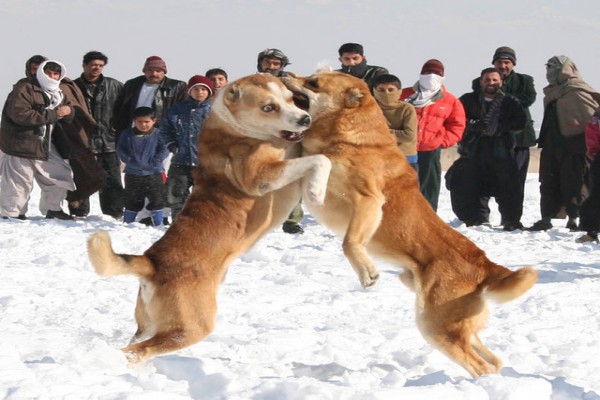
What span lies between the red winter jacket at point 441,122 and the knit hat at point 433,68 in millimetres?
285

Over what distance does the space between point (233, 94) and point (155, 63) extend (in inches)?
233

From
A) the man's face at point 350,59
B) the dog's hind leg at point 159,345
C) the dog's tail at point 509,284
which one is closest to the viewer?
the dog's hind leg at point 159,345

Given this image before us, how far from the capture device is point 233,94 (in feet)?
16.1

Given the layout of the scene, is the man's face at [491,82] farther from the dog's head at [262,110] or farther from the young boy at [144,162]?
the dog's head at [262,110]

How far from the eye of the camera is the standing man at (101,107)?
36.1 ft

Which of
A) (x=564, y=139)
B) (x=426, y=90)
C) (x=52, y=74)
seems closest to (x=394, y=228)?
(x=426, y=90)

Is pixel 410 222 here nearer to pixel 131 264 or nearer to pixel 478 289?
pixel 478 289

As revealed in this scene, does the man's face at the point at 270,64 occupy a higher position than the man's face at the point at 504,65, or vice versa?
the man's face at the point at 504,65

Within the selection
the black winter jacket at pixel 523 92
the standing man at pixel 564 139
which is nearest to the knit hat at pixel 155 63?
the black winter jacket at pixel 523 92

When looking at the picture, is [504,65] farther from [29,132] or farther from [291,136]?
[291,136]

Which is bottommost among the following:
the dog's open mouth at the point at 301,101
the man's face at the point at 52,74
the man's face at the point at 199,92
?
the man's face at the point at 199,92

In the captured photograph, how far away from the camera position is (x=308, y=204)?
4863mm

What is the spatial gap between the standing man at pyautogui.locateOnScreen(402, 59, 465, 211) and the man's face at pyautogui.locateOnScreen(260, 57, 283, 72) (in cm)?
182

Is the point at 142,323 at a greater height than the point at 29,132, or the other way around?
the point at 29,132
